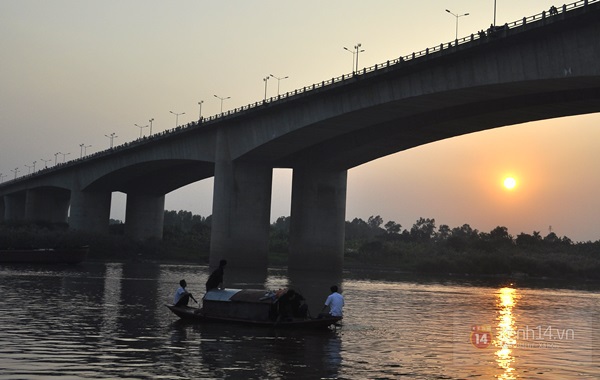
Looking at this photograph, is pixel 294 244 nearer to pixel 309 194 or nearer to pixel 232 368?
pixel 309 194

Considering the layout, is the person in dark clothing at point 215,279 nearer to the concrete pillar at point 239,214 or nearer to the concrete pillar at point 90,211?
the concrete pillar at point 239,214

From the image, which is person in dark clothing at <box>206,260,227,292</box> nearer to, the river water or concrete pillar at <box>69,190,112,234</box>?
the river water

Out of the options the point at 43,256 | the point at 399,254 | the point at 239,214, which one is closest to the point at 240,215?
the point at 239,214

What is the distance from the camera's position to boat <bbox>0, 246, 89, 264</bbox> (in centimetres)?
7700

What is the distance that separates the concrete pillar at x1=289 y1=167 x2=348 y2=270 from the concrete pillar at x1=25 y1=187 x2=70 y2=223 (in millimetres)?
73132

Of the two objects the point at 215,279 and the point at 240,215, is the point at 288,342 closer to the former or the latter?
the point at 215,279

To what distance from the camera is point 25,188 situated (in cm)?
15275

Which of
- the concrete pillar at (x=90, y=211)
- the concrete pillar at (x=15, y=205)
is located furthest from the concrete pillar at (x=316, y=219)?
the concrete pillar at (x=15, y=205)

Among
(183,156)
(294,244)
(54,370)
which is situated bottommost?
(54,370)

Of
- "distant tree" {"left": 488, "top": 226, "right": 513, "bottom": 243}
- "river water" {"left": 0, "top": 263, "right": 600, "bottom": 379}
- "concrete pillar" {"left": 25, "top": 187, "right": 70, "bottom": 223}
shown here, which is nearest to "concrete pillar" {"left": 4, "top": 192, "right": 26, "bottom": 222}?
"concrete pillar" {"left": 25, "top": 187, "right": 70, "bottom": 223}

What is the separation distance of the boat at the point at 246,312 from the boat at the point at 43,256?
163 ft

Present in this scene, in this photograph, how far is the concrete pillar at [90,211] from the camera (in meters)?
118

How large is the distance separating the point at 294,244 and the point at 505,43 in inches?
1624

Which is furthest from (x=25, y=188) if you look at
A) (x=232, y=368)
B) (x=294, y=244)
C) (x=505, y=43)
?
(x=232, y=368)
